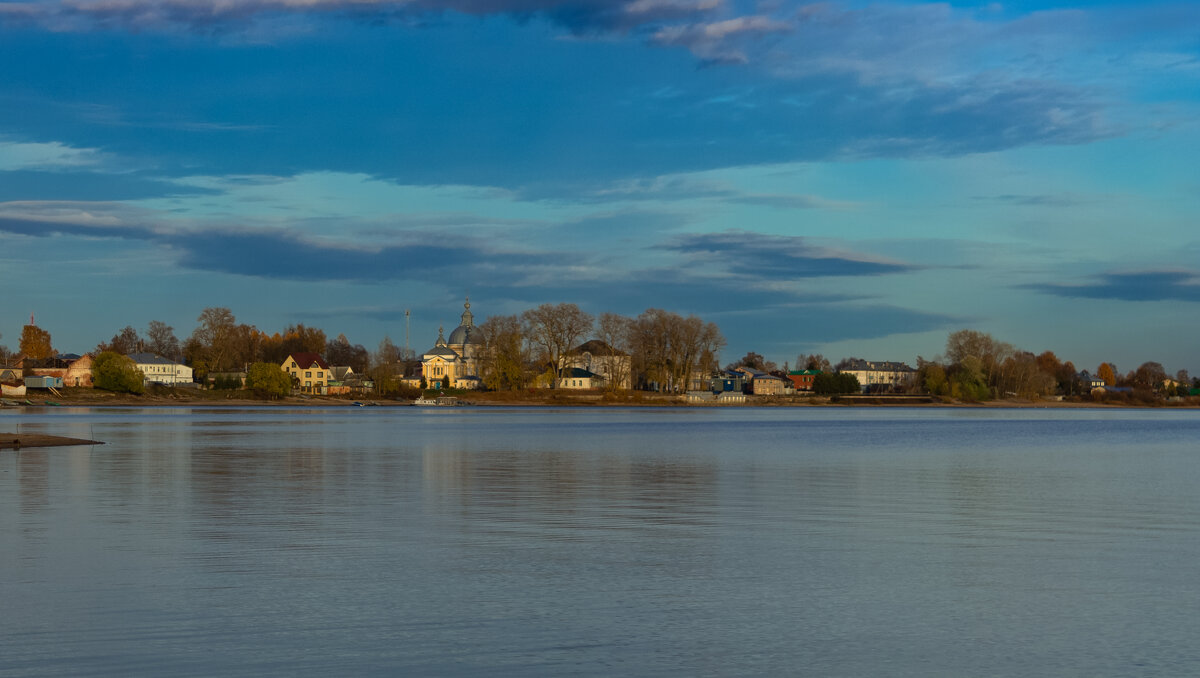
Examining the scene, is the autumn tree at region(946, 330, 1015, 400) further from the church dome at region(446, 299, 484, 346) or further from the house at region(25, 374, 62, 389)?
the house at region(25, 374, 62, 389)

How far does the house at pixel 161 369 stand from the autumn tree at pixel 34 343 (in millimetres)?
18954

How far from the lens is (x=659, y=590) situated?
11.8 m

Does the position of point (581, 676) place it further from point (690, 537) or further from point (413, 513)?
point (413, 513)

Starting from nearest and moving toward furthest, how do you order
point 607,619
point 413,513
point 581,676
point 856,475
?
point 581,676 → point 607,619 → point 413,513 → point 856,475

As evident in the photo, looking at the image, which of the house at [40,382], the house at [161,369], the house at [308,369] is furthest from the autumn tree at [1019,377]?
the house at [40,382]

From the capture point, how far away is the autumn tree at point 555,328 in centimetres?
12444

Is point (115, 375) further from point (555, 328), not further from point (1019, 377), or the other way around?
point (1019, 377)

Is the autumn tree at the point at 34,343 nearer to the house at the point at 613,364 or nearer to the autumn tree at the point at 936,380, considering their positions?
the house at the point at 613,364

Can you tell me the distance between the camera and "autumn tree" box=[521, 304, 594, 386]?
124 meters

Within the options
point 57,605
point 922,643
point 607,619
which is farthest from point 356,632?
point 922,643

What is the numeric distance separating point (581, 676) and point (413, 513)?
36.9 ft

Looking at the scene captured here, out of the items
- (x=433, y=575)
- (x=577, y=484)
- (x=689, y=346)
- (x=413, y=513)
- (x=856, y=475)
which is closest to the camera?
(x=433, y=575)

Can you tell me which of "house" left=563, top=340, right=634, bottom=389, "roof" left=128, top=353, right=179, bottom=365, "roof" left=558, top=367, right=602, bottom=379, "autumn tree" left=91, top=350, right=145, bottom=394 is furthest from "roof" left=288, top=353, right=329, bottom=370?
"house" left=563, top=340, right=634, bottom=389

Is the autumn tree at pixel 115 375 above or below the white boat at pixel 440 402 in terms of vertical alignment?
above
